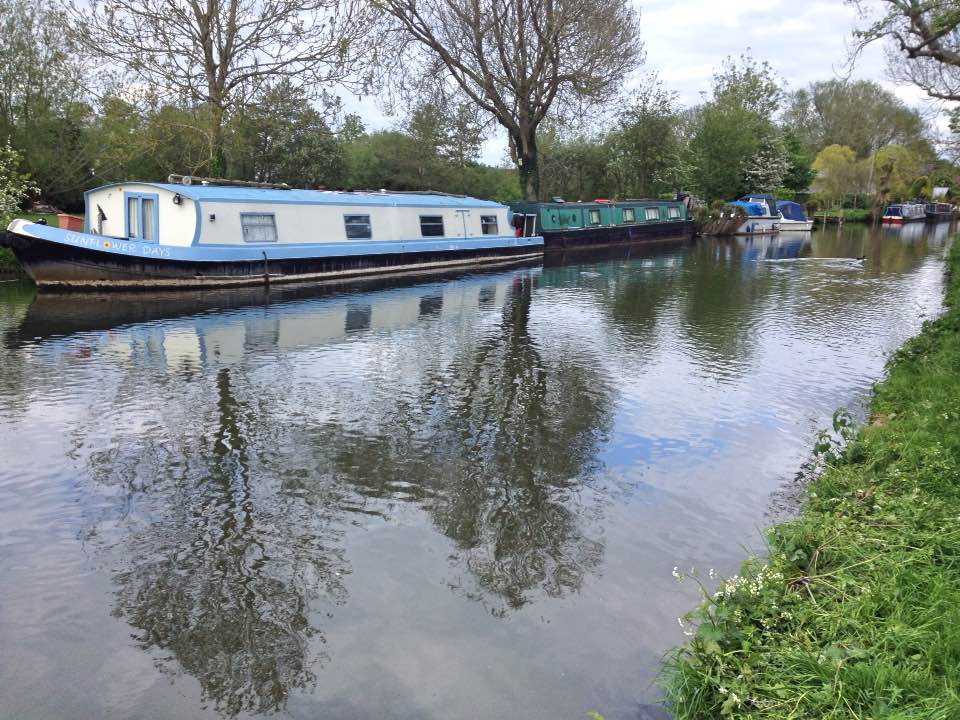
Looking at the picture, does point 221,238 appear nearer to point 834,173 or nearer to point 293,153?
point 293,153

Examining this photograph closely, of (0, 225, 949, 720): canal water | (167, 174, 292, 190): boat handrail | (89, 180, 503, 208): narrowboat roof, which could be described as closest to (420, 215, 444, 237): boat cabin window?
(89, 180, 503, 208): narrowboat roof

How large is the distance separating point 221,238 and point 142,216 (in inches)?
72.8

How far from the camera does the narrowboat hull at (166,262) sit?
15.2 metres

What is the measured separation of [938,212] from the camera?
62.1m

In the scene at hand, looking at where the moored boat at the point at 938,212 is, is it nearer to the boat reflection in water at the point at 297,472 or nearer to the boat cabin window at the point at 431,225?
the boat cabin window at the point at 431,225

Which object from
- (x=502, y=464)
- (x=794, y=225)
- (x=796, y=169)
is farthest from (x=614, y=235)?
(x=796, y=169)

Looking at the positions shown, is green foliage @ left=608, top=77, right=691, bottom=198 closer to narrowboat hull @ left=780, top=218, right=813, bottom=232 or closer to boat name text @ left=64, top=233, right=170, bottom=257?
narrowboat hull @ left=780, top=218, right=813, bottom=232

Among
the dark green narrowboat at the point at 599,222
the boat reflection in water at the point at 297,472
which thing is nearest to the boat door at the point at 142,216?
the boat reflection in water at the point at 297,472

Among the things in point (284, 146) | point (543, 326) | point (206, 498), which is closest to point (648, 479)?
point (206, 498)

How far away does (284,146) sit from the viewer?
28406mm

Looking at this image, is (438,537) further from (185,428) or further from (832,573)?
(185,428)

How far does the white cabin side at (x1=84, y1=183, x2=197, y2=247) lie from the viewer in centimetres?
1617

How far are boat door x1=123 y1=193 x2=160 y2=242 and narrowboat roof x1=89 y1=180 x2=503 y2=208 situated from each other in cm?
34

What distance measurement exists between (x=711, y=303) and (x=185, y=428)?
41.2 feet
